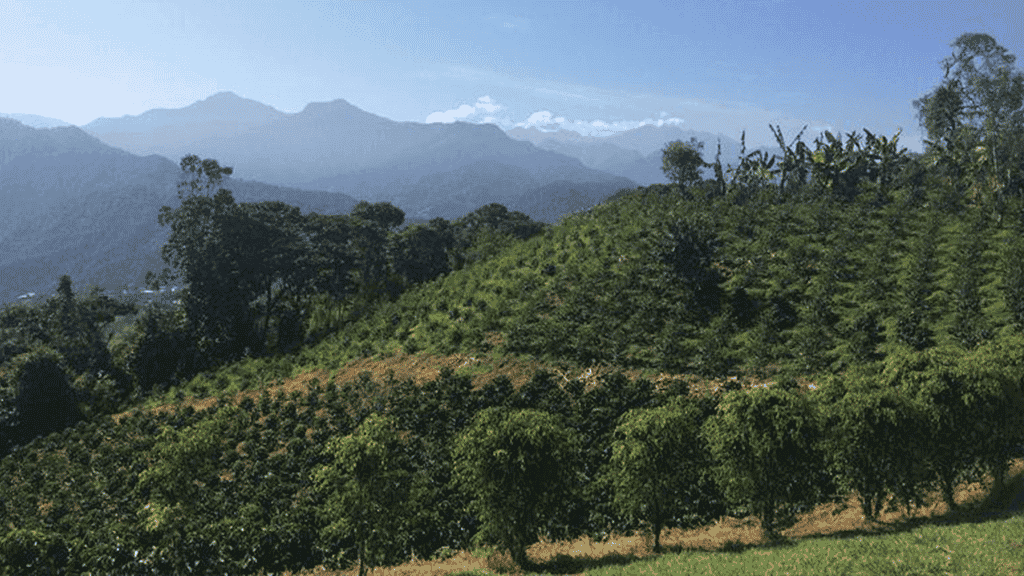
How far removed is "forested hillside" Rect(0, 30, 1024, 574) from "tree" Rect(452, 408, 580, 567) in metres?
0.12

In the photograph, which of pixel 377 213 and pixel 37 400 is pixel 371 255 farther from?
pixel 37 400

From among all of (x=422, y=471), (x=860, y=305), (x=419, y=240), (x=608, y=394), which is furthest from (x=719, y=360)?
(x=419, y=240)

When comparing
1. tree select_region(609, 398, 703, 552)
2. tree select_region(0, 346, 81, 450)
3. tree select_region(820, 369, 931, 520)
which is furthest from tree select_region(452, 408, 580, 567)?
tree select_region(0, 346, 81, 450)

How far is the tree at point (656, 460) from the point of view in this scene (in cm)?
2155

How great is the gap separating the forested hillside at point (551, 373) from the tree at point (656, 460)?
9 cm

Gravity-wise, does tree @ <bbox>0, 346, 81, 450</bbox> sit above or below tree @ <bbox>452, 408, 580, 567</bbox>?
below

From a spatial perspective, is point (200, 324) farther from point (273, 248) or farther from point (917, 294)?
point (917, 294)

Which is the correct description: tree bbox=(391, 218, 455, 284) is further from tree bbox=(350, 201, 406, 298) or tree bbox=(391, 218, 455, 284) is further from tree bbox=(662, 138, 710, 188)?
tree bbox=(662, 138, 710, 188)

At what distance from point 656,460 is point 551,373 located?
56.7 ft

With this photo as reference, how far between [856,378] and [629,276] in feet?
82.1

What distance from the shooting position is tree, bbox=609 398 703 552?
70.7 ft

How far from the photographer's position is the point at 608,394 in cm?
3497

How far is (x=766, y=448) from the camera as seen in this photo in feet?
68.3

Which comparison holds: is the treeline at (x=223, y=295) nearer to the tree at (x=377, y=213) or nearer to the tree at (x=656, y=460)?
the tree at (x=377, y=213)
